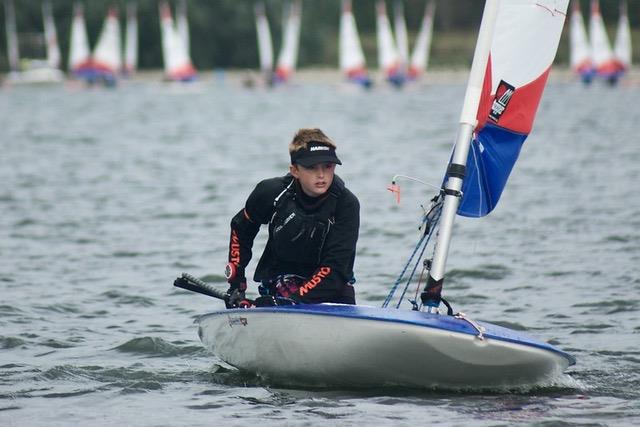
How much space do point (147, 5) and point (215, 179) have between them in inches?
2289

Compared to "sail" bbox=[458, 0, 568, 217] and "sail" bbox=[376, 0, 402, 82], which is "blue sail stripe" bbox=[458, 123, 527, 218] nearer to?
"sail" bbox=[458, 0, 568, 217]

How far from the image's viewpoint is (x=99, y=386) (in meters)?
7.89

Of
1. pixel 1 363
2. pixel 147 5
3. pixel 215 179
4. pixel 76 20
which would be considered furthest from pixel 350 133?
pixel 147 5

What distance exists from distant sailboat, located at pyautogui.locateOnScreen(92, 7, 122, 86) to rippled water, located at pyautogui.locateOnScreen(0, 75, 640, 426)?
37354 millimetres

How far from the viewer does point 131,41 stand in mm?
76875

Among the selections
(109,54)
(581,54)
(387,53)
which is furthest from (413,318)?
(109,54)

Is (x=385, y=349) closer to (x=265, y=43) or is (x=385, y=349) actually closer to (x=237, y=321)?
(x=237, y=321)

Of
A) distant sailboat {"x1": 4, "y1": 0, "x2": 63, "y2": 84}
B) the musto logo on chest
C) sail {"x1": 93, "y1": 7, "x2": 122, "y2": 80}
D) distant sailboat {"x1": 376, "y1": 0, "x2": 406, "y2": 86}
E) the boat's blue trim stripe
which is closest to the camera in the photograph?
the boat's blue trim stripe

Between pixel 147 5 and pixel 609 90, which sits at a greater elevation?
pixel 147 5

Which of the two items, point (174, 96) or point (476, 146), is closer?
point (476, 146)

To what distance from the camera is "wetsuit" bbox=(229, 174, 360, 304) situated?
7.57m

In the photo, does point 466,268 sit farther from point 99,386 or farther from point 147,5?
point 147,5

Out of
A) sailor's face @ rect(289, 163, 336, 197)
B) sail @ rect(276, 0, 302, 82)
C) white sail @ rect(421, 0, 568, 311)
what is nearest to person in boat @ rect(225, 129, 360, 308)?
sailor's face @ rect(289, 163, 336, 197)

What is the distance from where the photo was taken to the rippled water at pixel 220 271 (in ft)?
23.9
